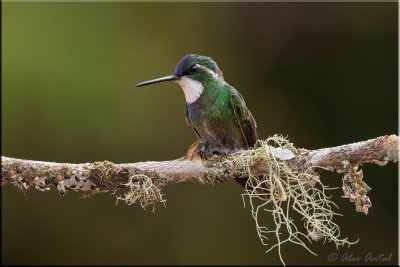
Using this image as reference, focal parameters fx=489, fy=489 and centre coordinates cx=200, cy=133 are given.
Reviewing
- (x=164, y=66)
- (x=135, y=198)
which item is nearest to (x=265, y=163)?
(x=135, y=198)

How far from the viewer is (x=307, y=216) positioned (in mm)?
2502

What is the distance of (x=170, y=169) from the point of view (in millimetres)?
2551

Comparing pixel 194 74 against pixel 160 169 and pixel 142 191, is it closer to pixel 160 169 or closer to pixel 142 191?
pixel 160 169

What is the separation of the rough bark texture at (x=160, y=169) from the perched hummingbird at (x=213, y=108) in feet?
1.80

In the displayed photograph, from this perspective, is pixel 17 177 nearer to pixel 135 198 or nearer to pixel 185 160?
pixel 135 198

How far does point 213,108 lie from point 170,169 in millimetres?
738

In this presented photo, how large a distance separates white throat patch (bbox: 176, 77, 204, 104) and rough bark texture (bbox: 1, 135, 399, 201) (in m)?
0.69

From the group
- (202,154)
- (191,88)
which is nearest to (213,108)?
(191,88)

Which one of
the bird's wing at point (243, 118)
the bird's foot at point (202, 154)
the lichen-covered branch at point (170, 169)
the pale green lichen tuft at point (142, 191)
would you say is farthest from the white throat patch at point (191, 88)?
the pale green lichen tuft at point (142, 191)

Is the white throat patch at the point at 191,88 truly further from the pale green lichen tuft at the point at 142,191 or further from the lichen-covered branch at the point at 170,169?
the pale green lichen tuft at the point at 142,191

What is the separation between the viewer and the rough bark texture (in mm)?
2334

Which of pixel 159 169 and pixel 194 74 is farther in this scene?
pixel 194 74

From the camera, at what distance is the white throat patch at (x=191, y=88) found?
312 cm

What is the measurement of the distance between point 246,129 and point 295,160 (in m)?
0.75
